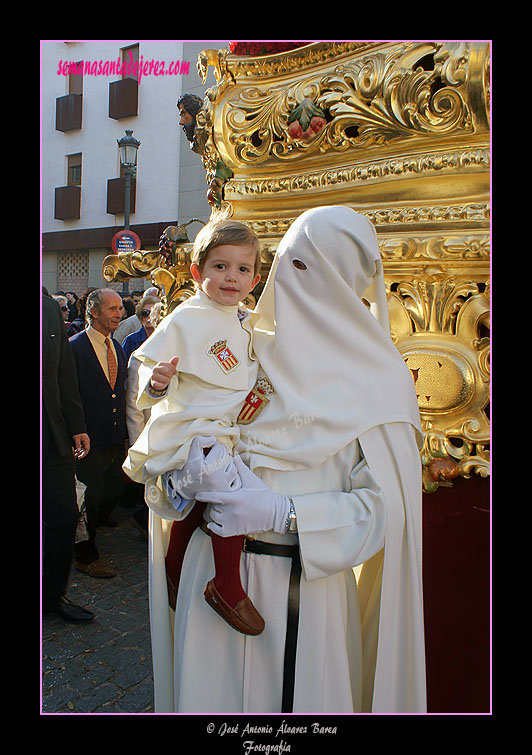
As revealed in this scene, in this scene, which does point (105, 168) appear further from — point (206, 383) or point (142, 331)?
point (206, 383)

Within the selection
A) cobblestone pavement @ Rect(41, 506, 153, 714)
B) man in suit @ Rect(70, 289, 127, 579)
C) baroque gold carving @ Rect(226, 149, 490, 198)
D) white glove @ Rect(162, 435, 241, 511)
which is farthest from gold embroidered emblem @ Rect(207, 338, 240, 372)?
man in suit @ Rect(70, 289, 127, 579)

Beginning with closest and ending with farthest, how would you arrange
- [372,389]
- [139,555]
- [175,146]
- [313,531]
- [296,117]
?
[313,531]
[372,389]
[296,117]
[139,555]
[175,146]

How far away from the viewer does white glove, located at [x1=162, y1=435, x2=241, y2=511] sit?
1446mm

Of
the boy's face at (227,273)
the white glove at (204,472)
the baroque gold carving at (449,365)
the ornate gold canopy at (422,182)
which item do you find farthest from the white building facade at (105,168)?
the white glove at (204,472)

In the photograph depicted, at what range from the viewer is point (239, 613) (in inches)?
57.4

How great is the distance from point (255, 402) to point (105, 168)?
49.8 ft

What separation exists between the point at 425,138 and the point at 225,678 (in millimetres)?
1961

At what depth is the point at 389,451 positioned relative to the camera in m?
1.51

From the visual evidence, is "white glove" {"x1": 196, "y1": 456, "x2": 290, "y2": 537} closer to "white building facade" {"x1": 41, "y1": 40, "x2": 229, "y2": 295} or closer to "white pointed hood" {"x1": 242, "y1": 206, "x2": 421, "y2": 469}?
"white pointed hood" {"x1": 242, "y1": 206, "x2": 421, "y2": 469}

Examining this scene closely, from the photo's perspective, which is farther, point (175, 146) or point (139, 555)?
point (175, 146)

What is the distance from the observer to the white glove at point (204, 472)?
145 centimetres

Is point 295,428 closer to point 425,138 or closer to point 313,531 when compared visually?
point 313,531

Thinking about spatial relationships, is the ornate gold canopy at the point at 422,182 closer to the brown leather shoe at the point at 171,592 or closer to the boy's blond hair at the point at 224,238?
the boy's blond hair at the point at 224,238
